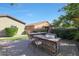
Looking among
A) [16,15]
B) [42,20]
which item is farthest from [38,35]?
[16,15]

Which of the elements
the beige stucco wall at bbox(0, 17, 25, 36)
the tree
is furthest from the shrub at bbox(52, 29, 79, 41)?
the beige stucco wall at bbox(0, 17, 25, 36)

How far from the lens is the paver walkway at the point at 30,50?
310 centimetres

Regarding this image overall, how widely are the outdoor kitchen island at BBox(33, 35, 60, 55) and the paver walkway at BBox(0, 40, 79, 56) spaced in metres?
0.06

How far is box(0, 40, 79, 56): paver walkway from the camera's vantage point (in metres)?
3.10

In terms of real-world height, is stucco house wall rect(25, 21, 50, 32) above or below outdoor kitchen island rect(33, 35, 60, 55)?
above

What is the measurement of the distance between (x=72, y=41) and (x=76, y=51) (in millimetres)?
153

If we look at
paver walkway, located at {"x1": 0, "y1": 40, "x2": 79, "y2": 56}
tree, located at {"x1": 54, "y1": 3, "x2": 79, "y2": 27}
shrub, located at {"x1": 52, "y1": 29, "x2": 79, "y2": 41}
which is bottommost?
paver walkway, located at {"x1": 0, "y1": 40, "x2": 79, "y2": 56}

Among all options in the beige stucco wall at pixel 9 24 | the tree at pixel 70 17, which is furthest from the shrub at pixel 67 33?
the beige stucco wall at pixel 9 24

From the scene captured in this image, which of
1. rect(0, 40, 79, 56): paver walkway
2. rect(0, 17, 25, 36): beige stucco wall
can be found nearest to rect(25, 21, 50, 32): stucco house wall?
rect(0, 17, 25, 36): beige stucco wall

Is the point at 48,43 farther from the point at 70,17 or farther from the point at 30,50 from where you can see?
the point at 70,17

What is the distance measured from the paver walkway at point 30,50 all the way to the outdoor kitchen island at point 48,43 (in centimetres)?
6

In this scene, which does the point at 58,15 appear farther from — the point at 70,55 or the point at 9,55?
the point at 9,55

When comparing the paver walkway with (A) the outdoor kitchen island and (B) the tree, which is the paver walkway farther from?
(B) the tree

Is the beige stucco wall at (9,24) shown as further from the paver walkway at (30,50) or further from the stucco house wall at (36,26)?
the paver walkway at (30,50)
